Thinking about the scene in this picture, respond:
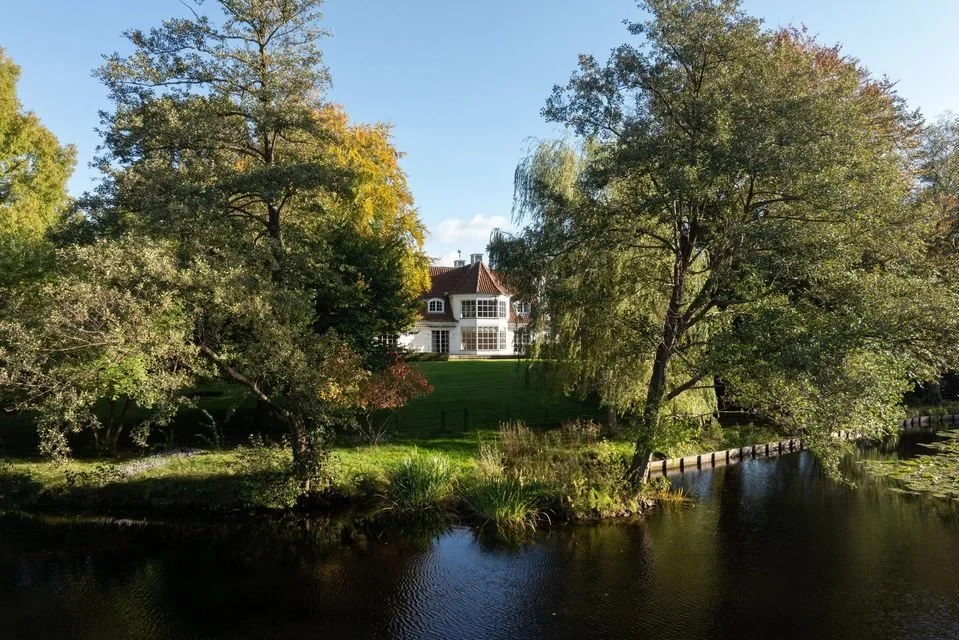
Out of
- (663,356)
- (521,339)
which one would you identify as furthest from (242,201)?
(663,356)

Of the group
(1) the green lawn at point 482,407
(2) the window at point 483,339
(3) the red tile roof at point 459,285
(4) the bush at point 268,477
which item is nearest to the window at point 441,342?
(3) the red tile roof at point 459,285

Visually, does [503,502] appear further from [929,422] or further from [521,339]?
[929,422]

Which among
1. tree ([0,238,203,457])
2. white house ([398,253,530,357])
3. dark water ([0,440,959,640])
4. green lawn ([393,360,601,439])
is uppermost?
white house ([398,253,530,357])

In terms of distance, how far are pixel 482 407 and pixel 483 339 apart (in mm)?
24124

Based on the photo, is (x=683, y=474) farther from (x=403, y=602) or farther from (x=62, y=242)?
(x=62, y=242)

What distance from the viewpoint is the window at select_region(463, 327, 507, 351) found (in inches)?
1831

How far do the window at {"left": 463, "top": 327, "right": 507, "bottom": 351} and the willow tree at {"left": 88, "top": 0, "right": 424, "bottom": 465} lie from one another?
31.0 m

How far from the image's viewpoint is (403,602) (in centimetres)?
960

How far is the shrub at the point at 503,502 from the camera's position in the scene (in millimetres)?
12953

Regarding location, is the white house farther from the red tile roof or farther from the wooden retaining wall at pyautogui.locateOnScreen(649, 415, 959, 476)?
the wooden retaining wall at pyautogui.locateOnScreen(649, 415, 959, 476)

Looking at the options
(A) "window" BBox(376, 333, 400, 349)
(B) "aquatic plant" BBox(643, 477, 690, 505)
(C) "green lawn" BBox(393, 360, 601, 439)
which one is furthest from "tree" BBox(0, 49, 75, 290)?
(B) "aquatic plant" BBox(643, 477, 690, 505)

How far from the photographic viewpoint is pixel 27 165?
2494cm

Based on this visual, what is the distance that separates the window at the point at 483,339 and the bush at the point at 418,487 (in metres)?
32.3

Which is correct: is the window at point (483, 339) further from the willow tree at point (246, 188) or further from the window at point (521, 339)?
the willow tree at point (246, 188)
